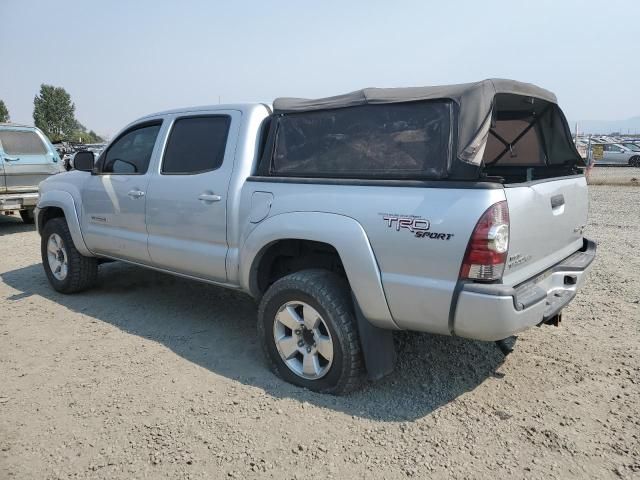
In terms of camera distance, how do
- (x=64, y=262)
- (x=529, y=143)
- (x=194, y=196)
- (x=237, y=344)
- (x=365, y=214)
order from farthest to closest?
(x=64, y=262), (x=529, y=143), (x=237, y=344), (x=194, y=196), (x=365, y=214)

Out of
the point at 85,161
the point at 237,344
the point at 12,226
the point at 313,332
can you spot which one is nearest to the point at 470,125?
the point at 313,332

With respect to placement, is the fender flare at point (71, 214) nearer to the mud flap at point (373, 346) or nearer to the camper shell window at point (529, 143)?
the mud flap at point (373, 346)

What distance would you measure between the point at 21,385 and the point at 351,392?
90.4 inches

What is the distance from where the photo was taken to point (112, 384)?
11.5 ft

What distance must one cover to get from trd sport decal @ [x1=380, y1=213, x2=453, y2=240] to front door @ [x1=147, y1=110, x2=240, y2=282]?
1453 millimetres

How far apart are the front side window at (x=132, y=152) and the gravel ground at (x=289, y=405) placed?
4.63ft

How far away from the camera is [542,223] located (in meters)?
2.99

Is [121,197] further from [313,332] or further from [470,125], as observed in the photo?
[470,125]

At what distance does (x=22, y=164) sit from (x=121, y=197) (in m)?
6.61

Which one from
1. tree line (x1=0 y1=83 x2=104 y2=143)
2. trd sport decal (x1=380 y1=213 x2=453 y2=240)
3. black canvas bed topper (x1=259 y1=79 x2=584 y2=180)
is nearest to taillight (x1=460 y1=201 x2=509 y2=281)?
trd sport decal (x1=380 y1=213 x2=453 y2=240)

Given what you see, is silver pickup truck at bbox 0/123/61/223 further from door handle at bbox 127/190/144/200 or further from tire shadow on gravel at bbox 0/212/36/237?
door handle at bbox 127/190/144/200

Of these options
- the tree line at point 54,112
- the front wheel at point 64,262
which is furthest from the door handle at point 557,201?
the tree line at point 54,112

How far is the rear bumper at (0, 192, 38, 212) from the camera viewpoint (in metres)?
9.44

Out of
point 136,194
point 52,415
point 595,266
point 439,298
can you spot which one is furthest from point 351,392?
point 595,266
